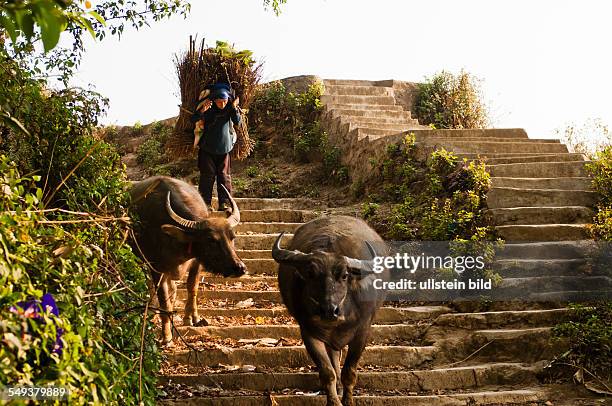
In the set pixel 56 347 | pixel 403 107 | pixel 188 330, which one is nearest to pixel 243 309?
pixel 188 330

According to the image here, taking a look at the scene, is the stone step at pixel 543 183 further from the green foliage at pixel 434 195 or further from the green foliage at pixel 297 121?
the green foliage at pixel 297 121

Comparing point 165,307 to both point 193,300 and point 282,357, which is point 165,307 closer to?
point 193,300

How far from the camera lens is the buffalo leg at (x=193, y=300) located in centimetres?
807

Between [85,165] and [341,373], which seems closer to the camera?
[85,165]

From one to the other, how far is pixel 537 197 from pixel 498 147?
2.12 meters

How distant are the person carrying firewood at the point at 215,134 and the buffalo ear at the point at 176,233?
3.39 meters

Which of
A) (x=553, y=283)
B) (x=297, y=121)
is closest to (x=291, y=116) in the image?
(x=297, y=121)

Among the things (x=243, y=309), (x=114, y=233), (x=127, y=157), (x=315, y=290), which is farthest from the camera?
(x=127, y=157)

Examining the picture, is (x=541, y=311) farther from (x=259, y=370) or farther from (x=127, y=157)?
(x=127, y=157)

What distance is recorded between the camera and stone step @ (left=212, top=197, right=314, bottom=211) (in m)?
12.3

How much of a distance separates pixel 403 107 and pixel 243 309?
9413mm

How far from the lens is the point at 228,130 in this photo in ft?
36.2

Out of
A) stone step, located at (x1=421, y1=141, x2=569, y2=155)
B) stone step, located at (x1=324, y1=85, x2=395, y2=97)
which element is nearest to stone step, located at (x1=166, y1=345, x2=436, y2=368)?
stone step, located at (x1=421, y1=141, x2=569, y2=155)

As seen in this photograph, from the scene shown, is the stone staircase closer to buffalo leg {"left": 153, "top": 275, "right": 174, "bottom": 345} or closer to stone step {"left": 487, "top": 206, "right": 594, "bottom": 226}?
buffalo leg {"left": 153, "top": 275, "right": 174, "bottom": 345}
